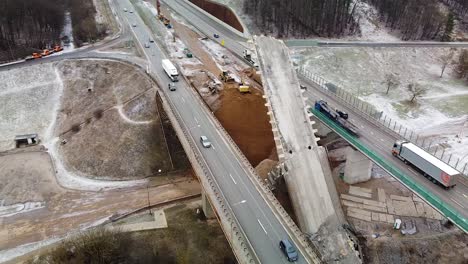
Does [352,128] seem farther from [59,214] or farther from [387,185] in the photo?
[59,214]

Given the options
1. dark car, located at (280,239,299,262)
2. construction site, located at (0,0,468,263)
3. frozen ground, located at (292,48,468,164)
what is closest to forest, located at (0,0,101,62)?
construction site, located at (0,0,468,263)

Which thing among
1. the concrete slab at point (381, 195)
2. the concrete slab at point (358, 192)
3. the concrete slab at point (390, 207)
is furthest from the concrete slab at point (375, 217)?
the concrete slab at point (358, 192)

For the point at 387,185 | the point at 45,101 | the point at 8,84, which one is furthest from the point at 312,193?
the point at 8,84

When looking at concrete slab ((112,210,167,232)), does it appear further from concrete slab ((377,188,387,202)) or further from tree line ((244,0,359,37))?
tree line ((244,0,359,37))

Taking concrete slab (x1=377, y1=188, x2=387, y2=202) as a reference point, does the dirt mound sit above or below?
above

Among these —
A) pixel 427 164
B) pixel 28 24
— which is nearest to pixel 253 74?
pixel 427 164

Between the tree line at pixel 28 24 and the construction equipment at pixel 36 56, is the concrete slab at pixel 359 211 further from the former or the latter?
the tree line at pixel 28 24
